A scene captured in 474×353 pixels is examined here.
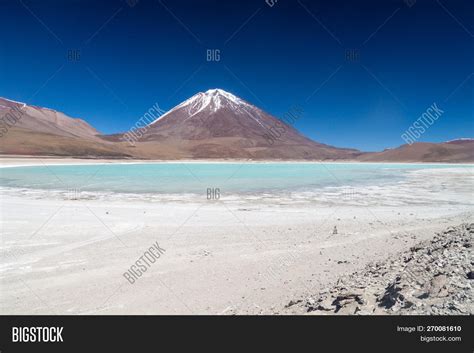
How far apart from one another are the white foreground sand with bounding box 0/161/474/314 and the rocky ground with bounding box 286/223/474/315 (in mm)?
697

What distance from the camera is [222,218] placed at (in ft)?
34.7

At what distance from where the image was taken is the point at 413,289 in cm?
374

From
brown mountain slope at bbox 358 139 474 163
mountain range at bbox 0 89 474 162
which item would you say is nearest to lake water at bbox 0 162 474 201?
mountain range at bbox 0 89 474 162

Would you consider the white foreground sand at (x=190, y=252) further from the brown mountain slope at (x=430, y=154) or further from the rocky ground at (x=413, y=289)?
the brown mountain slope at (x=430, y=154)

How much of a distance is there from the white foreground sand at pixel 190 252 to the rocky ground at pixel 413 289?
697 mm

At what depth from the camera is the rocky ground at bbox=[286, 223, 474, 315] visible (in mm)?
3287

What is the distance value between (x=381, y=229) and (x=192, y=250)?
5295 millimetres

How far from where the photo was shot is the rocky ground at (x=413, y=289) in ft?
10.8

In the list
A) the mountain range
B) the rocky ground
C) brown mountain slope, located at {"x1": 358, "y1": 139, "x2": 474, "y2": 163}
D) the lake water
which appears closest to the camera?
the rocky ground

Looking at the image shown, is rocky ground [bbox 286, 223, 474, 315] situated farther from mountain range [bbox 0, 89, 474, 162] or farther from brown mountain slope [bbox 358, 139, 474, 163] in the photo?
brown mountain slope [bbox 358, 139, 474, 163]

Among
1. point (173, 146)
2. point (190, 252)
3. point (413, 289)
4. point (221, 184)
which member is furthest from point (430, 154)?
point (413, 289)

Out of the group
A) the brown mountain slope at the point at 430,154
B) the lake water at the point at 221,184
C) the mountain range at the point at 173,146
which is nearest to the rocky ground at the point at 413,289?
the lake water at the point at 221,184
